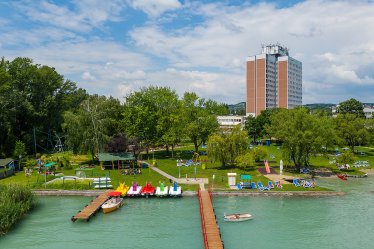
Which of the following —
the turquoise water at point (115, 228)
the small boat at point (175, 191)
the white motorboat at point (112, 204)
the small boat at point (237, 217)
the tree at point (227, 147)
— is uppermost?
the tree at point (227, 147)

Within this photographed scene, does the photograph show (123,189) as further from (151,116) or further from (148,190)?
(151,116)

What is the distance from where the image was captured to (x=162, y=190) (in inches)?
1773

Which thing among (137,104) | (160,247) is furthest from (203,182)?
(137,104)

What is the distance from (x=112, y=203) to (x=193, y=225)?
965cm

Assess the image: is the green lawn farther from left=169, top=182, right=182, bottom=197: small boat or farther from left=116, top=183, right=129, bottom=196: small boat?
left=116, top=183, right=129, bottom=196: small boat

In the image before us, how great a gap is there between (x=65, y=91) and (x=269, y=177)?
164ft

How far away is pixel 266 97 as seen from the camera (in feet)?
609

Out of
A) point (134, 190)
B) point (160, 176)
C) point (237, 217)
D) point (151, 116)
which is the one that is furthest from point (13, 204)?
point (151, 116)

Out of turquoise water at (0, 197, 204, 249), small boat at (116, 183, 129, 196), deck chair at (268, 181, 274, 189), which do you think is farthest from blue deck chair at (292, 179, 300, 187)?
small boat at (116, 183, 129, 196)

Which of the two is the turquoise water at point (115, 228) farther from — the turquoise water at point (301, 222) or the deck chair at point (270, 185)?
the deck chair at point (270, 185)

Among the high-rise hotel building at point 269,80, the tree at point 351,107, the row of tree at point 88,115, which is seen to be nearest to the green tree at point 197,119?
the row of tree at point 88,115

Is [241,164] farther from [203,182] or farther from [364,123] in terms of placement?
[364,123]

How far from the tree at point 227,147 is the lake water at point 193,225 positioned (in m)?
16.1

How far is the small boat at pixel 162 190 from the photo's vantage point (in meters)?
44.3
